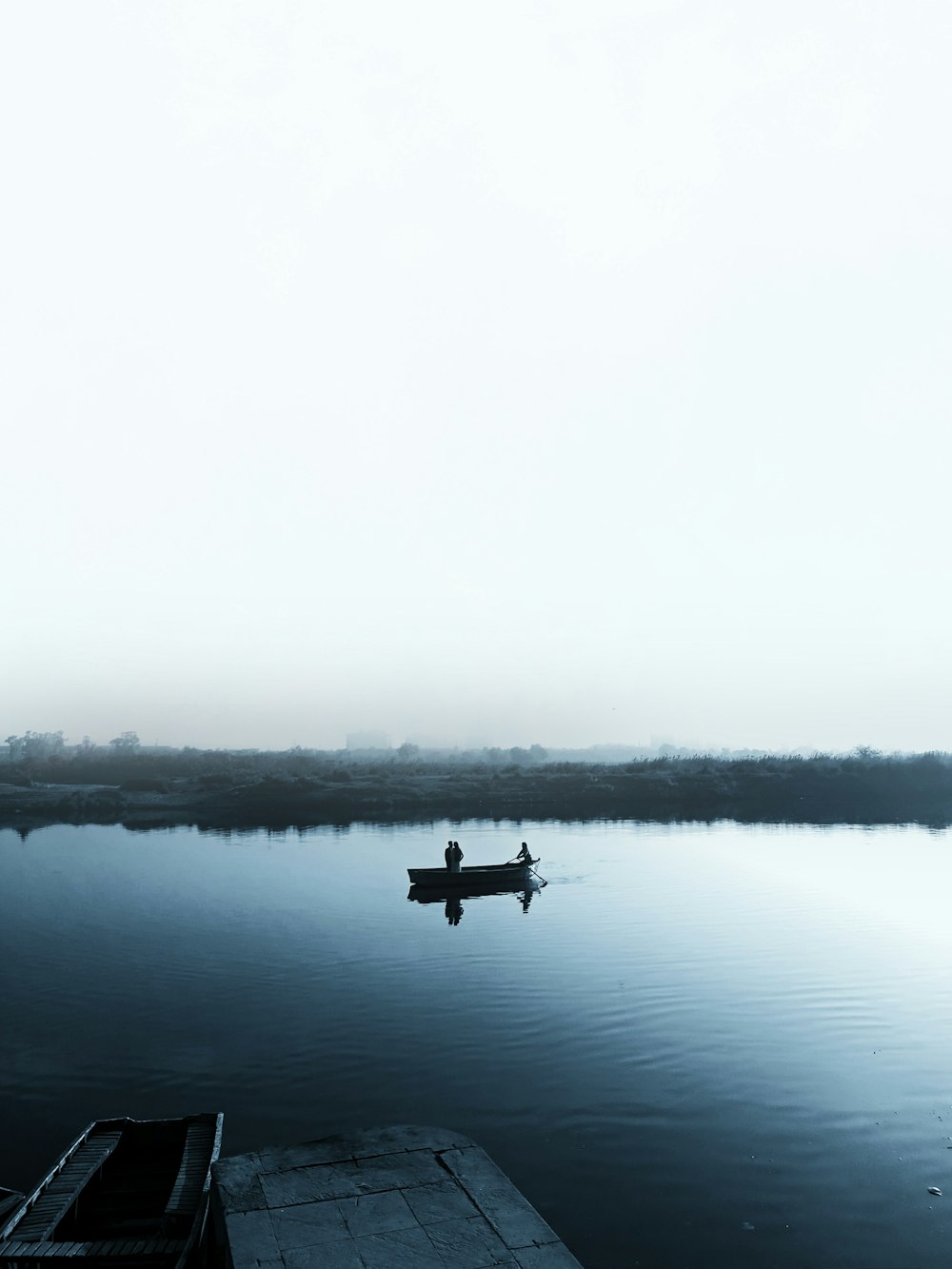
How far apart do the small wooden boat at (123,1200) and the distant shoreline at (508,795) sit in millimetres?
56961

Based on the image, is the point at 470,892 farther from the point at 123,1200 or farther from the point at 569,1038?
the point at 123,1200

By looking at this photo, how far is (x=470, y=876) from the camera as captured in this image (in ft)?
132

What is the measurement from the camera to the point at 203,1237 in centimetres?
1052

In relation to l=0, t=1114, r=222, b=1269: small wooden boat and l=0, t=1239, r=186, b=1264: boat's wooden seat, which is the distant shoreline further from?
l=0, t=1239, r=186, b=1264: boat's wooden seat

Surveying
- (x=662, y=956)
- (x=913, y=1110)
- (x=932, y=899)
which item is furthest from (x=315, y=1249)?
(x=932, y=899)

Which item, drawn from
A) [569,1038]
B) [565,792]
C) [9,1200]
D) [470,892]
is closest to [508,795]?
[565,792]

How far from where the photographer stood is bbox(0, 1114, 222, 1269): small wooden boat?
9.78 metres

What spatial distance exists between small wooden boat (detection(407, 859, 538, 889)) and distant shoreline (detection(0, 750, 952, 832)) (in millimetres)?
31967

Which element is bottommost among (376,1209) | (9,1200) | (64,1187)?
(9,1200)

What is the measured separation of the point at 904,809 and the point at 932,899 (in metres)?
55.9

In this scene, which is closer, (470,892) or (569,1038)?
(569,1038)

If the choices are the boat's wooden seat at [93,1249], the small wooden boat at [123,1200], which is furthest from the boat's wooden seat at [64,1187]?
the boat's wooden seat at [93,1249]

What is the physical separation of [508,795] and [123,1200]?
270 feet

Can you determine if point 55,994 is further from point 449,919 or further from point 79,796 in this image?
point 79,796
